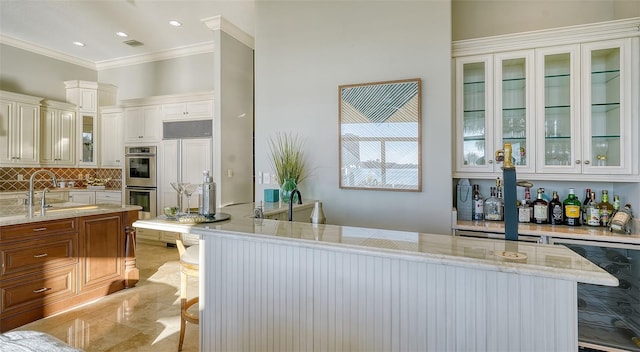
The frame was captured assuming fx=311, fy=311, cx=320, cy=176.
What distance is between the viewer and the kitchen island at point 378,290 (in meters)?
1.06

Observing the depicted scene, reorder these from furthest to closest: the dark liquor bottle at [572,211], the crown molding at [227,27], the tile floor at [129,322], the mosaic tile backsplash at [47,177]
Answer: the mosaic tile backsplash at [47,177]
the crown molding at [227,27]
the dark liquor bottle at [572,211]
the tile floor at [129,322]

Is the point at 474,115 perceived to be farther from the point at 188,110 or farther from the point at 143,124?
the point at 143,124

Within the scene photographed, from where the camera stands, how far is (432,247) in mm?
1233

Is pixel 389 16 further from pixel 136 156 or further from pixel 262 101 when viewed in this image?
pixel 136 156

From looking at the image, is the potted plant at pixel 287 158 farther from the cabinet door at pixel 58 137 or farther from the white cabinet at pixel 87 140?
the cabinet door at pixel 58 137

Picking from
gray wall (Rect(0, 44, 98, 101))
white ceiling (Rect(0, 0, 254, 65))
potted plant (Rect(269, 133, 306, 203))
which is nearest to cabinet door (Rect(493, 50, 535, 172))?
potted plant (Rect(269, 133, 306, 203))

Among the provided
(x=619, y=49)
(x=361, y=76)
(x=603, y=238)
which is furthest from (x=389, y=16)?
(x=603, y=238)

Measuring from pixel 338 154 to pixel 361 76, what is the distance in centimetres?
76

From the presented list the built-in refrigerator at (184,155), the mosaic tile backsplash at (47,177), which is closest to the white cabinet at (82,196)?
the mosaic tile backsplash at (47,177)

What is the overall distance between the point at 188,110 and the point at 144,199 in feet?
5.46

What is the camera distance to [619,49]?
2.34 meters

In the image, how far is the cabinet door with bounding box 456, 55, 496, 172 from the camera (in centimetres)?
268

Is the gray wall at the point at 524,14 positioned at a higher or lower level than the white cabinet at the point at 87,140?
higher

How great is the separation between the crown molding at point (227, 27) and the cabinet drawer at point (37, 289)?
10.3ft
